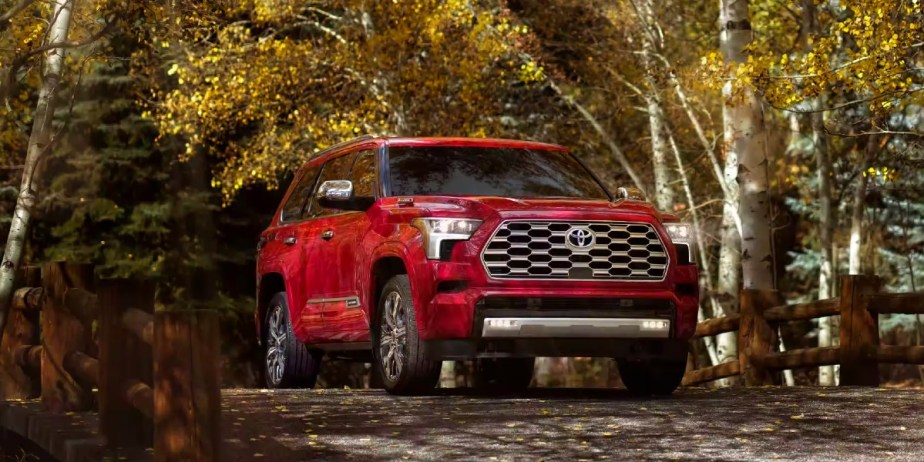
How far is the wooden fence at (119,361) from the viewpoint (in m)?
7.40

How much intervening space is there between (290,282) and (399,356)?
90.1 inches

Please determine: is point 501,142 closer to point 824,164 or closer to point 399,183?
point 399,183

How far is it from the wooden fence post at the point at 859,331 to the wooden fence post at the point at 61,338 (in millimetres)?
6825

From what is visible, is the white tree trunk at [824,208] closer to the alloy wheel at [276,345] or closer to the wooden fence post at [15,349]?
the alloy wheel at [276,345]

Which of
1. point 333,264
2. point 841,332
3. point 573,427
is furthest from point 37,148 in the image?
point 841,332

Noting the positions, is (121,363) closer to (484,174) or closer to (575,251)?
(575,251)

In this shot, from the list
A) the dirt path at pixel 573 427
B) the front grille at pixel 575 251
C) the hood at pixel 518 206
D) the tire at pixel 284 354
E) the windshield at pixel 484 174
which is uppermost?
the windshield at pixel 484 174

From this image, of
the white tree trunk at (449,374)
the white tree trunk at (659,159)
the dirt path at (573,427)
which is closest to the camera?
the dirt path at (573,427)

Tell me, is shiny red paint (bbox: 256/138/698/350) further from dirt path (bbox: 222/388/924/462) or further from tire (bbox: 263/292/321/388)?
dirt path (bbox: 222/388/924/462)

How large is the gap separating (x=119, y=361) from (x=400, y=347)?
10.5ft

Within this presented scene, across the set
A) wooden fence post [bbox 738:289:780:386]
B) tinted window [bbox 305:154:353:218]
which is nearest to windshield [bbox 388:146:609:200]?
tinted window [bbox 305:154:353:218]

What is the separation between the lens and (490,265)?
1138 centimetres

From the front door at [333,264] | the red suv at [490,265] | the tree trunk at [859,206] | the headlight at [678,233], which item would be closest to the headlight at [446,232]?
the red suv at [490,265]

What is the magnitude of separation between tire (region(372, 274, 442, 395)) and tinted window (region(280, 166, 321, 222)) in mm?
2190
